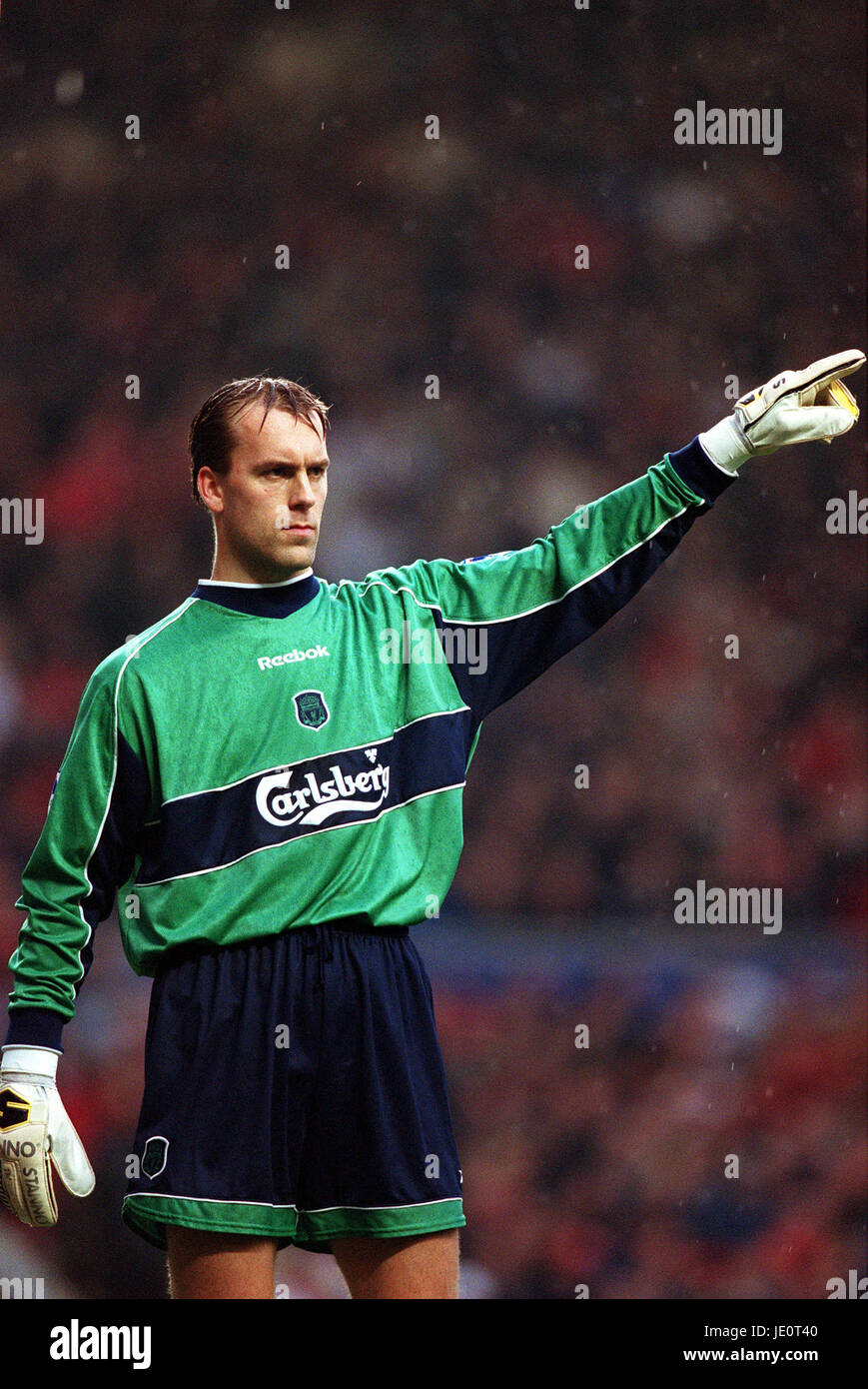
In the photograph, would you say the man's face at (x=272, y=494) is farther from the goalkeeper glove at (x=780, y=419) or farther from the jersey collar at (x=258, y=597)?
the goalkeeper glove at (x=780, y=419)

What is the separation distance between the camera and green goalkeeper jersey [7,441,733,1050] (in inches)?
88.9

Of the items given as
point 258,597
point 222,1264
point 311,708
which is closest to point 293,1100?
point 222,1264

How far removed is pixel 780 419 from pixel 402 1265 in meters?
1.20

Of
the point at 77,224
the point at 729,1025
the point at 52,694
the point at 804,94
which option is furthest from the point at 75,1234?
the point at 804,94

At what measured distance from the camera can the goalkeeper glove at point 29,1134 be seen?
7.36 feet

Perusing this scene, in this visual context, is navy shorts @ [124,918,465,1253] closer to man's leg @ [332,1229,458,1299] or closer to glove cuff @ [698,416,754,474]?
man's leg @ [332,1229,458,1299]

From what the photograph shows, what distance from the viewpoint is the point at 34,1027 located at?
2264 mm

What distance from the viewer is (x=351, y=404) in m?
4.95

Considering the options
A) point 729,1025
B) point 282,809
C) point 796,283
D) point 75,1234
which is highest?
point 796,283

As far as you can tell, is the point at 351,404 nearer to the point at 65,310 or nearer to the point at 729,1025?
the point at 65,310

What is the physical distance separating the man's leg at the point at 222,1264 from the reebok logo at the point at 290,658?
0.70 m

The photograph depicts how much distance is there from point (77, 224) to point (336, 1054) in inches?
128

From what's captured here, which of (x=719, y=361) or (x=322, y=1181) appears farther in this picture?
(x=719, y=361)

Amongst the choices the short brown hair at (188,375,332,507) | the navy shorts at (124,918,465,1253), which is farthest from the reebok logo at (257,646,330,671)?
the navy shorts at (124,918,465,1253)
